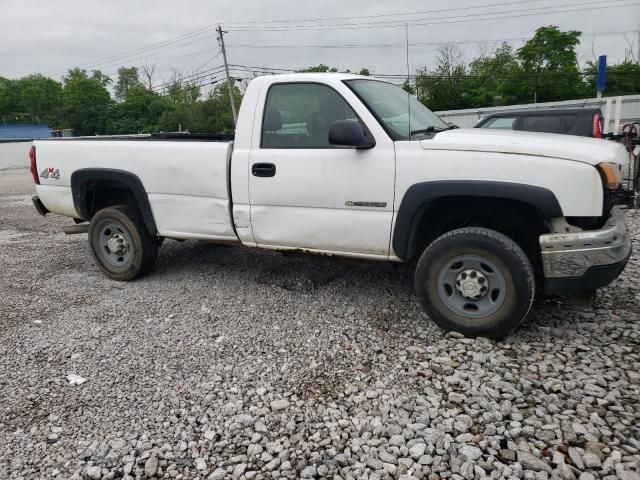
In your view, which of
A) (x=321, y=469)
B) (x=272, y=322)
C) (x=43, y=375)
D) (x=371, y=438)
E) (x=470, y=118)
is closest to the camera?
(x=321, y=469)

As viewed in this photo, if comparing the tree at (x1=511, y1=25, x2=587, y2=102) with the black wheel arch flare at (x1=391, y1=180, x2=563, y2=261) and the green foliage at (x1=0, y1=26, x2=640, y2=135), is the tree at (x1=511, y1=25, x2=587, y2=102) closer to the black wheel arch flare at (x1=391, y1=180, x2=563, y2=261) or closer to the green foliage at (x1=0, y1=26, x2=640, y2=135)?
the green foliage at (x1=0, y1=26, x2=640, y2=135)

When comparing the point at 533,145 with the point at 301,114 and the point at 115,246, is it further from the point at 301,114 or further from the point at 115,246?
the point at 115,246

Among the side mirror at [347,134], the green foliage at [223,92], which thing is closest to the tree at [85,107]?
the green foliage at [223,92]

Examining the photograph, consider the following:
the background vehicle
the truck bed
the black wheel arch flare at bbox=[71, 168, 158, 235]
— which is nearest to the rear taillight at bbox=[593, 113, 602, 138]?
the background vehicle

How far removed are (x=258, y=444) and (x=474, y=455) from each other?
111 cm

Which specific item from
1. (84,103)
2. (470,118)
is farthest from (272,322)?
(84,103)

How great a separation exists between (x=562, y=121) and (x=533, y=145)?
6104mm

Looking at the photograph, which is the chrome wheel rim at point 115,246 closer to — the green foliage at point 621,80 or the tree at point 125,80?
the green foliage at point 621,80

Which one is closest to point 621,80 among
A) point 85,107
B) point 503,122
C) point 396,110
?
point 503,122

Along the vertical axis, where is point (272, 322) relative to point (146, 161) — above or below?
below

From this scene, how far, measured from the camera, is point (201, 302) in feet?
15.0

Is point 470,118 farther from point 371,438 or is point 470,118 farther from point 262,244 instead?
point 371,438

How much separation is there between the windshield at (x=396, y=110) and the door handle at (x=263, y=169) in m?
0.92

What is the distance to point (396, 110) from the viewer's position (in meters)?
4.14
